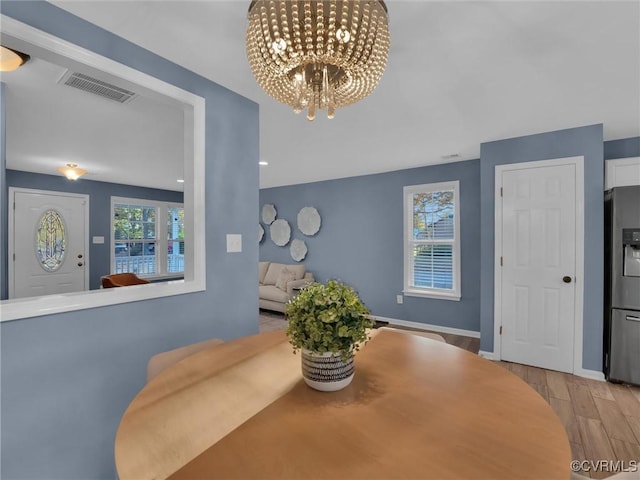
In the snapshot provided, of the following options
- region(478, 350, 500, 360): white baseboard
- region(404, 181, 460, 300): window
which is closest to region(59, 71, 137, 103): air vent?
region(404, 181, 460, 300): window

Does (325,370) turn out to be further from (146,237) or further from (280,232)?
(146,237)

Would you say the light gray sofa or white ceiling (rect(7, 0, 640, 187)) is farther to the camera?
the light gray sofa

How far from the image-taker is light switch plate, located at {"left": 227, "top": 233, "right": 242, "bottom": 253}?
6.89 ft

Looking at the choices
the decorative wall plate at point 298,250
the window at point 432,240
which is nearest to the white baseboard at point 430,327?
the window at point 432,240

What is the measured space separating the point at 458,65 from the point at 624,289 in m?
2.53

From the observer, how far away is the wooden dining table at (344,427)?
67 centimetres

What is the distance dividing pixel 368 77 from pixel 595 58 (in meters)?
1.73

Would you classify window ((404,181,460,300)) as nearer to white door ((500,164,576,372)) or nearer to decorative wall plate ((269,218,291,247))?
white door ((500,164,576,372))

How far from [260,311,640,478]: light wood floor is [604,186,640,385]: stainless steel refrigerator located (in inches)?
7.7

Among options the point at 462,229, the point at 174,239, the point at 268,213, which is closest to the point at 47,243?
the point at 174,239

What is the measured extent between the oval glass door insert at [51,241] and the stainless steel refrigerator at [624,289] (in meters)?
7.33

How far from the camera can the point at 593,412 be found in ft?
7.55

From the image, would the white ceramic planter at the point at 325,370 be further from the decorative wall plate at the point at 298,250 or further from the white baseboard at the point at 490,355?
the decorative wall plate at the point at 298,250

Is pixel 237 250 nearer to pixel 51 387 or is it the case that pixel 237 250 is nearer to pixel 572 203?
pixel 51 387
